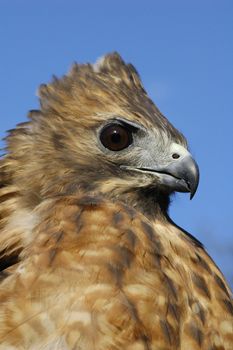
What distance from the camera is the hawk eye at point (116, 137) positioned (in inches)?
225

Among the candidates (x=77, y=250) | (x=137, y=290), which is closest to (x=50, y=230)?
(x=77, y=250)

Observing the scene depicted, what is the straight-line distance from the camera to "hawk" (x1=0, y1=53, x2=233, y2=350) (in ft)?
15.0

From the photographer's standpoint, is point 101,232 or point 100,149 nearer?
point 101,232

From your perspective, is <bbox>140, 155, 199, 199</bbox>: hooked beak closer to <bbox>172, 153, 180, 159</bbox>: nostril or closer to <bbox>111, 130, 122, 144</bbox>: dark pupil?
<bbox>172, 153, 180, 159</bbox>: nostril

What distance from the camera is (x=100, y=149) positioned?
5.76m

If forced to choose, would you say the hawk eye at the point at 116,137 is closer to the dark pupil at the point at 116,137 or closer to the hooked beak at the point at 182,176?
the dark pupil at the point at 116,137

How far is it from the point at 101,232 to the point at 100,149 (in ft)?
2.81

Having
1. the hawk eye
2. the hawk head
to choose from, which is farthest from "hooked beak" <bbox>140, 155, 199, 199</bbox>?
the hawk eye

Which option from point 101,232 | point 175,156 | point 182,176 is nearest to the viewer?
point 101,232

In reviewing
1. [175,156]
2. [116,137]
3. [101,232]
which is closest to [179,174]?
[175,156]

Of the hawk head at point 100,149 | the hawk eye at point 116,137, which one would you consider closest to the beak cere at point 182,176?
the hawk head at point 100,149

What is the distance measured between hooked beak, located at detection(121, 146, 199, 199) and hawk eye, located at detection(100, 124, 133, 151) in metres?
0.21

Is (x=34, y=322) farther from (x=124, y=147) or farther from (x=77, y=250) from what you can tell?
(x=124, y=147)

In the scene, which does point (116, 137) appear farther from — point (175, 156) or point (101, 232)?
point (101, 232)
